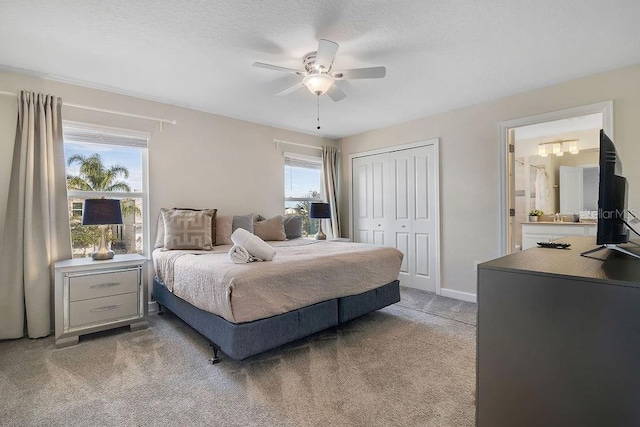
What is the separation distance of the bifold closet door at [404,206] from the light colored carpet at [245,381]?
1.51 m

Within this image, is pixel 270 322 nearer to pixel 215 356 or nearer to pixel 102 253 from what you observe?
pixel 215 356

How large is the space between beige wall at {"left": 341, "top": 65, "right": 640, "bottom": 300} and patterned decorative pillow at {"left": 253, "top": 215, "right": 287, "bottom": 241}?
7.06 feet

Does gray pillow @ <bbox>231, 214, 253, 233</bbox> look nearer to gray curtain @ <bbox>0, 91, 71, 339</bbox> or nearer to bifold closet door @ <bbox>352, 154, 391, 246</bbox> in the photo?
gray curtain @ <bbox>0, 91, 71, 339</bbox>

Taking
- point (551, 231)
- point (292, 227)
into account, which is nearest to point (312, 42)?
point (292, 227)

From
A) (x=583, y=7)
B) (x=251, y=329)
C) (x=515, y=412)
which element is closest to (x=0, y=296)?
(x=251, y=329)

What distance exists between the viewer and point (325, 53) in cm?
216

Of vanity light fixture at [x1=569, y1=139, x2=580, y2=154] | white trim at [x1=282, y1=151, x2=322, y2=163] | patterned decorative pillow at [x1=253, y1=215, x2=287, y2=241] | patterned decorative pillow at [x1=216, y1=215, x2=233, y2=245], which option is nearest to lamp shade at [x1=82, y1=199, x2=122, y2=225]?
patterned decorative pillow at [x1=216, y1=215, x2=233, y2=245]

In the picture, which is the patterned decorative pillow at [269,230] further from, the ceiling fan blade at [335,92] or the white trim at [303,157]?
the ceiling fan blade at [335,92]

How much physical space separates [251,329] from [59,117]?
275 centimetres

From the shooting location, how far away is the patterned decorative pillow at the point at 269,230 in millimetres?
3896

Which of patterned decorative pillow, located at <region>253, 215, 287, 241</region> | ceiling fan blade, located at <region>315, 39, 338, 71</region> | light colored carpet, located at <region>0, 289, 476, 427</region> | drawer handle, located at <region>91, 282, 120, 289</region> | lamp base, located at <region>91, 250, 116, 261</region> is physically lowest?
light colored carpet, located at <region>0, 289, 476, 427</region>

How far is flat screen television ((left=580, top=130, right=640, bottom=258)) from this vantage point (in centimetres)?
125

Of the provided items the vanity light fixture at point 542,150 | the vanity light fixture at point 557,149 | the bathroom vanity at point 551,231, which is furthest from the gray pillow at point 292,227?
the vanity light fixture at point 557,149

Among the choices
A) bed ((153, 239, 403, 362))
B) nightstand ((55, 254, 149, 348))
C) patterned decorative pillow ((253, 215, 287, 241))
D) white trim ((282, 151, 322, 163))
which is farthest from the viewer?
white trim ((282, 151, 322, 163))
